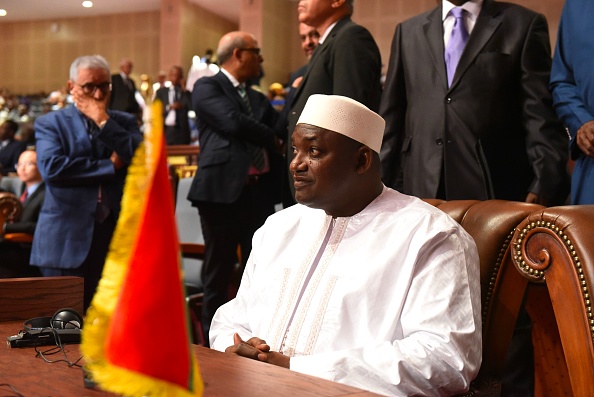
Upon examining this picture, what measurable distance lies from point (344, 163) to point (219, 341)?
0.61 m

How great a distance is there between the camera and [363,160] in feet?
7.66

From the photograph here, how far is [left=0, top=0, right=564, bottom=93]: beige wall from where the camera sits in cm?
1562

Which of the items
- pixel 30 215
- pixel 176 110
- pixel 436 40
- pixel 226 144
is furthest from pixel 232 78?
pixel 176 110

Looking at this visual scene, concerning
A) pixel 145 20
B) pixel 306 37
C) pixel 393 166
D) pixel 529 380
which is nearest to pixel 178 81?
pixel 145 20

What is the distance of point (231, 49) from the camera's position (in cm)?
461

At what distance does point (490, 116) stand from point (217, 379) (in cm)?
205

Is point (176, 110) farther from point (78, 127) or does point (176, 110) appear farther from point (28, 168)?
point (78, 127)

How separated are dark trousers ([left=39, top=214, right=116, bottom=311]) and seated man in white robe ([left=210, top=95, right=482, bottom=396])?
1.94 meters

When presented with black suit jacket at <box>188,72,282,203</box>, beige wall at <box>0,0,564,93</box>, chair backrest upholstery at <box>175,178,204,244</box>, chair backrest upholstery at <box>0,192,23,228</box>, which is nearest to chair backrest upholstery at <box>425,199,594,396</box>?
black suit jacket at <box>188,72,282,203</box>

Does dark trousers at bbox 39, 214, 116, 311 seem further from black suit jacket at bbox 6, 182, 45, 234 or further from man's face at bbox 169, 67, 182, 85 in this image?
man's face at bbox 169, 67, 182, 85

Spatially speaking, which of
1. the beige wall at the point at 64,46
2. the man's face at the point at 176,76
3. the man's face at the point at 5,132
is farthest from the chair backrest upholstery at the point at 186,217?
the beige wall at the point at 64,46

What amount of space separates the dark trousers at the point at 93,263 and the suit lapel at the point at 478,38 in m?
2.00

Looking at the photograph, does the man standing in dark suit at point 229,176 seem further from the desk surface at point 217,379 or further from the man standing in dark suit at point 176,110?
the man standing in dark suit at point 176,110

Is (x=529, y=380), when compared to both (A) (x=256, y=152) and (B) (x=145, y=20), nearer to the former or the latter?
(A) (x=256, y=152)
